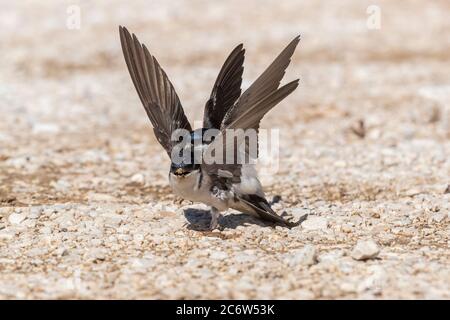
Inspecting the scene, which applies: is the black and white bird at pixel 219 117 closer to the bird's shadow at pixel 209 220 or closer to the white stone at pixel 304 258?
the bird's shadow at pixel 209 220

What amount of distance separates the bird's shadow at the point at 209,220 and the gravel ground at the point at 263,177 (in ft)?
0.09

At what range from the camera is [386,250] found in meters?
5.30

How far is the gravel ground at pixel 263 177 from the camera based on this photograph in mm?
4871

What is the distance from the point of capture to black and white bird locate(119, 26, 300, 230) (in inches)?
204

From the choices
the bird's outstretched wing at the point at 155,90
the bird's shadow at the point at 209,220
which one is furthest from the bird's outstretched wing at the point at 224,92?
the bird's shadow at the point at 209,220

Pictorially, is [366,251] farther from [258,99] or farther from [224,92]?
[224,92]

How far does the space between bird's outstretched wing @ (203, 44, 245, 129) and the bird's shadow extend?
74 cm

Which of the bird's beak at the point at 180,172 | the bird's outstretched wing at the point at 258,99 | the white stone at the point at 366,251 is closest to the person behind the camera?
the white stone at the point at 366,251

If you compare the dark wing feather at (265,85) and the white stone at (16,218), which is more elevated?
the dark wing feather at (265,85)

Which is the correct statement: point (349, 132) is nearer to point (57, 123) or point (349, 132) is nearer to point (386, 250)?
point (57, 123)

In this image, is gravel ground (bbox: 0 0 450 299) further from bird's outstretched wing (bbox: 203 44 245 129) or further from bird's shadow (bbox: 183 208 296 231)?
bird's outstretched wing (bbox: 203 44 245 129)

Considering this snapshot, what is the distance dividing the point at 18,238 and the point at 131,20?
9579 millimetres
